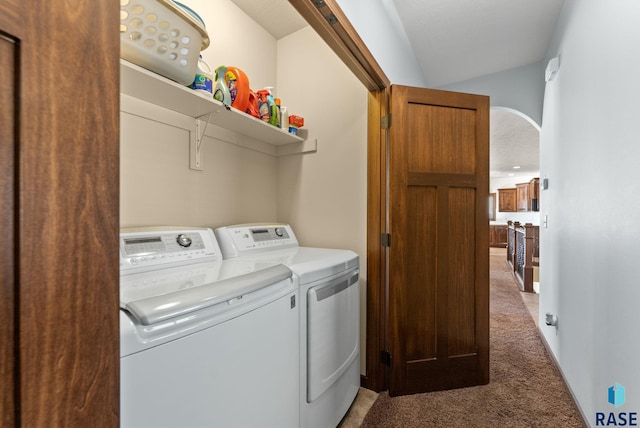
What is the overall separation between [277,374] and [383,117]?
152 cm

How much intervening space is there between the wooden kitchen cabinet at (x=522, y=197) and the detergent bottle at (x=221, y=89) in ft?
34.4

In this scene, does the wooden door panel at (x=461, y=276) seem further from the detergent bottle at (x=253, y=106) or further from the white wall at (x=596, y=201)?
the detergent bottle at (x=253, y=106)

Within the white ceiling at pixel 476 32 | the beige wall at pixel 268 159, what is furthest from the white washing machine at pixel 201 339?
the white ceiling at pixel 476 32

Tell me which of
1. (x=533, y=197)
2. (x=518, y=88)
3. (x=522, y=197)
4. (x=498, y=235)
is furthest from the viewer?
(x=498, y=235)

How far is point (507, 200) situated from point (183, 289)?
466 inches

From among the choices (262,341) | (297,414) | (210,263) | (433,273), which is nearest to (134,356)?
(262,341)

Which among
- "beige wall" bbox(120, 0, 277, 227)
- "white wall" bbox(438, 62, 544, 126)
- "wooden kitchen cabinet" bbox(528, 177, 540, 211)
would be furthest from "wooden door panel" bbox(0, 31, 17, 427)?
"wooden kitchen cabinet" bbox(528, 177, 540, 211)

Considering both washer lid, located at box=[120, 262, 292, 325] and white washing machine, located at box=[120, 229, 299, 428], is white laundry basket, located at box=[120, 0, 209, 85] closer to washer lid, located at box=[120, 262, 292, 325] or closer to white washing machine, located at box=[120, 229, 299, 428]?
white washing machine, located at box=[120, 229, 299, 428]

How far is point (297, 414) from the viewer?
1.17 meters

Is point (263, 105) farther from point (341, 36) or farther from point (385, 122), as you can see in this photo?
point (385, 122)

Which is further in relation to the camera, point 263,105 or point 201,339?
point 263,105

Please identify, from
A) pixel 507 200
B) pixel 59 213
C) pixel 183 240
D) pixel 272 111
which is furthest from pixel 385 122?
pixel 507 200

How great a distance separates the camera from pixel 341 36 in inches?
50.6

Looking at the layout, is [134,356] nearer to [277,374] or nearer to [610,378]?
[277,374]
